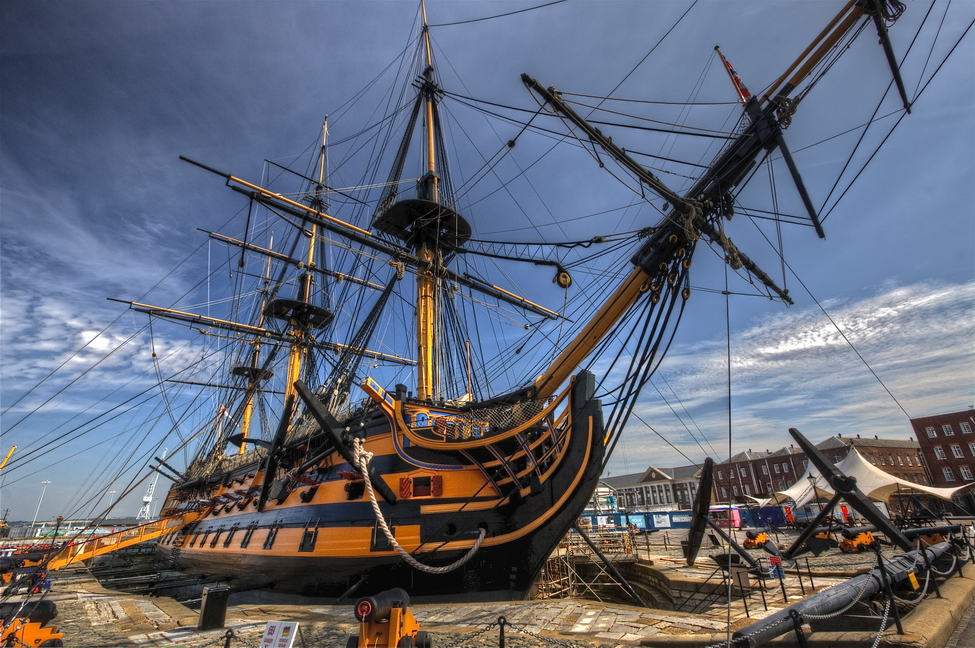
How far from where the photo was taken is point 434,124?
1978 cm

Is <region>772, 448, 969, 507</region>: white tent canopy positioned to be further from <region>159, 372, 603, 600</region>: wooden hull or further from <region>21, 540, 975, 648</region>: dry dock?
<region>159, 372, 603, 600</region>: wooden hull

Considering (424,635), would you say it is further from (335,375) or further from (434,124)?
(434,124)

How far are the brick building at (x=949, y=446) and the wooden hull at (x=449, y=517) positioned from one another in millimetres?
56066

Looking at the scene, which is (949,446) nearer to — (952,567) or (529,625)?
(952,567)

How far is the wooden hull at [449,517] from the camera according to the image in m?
9.08

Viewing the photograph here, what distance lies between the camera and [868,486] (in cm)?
1880

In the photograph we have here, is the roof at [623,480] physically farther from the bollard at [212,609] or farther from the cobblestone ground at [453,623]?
the bollard at [212,609]

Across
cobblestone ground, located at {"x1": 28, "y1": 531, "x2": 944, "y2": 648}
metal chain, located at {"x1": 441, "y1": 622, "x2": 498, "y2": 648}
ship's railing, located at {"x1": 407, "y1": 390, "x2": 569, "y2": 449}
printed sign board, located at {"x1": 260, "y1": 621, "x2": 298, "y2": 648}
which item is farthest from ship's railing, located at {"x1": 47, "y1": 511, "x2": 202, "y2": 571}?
printed sign board, located at {"x1": 260, "y1": 621, "x2": 298, "y2": 648}

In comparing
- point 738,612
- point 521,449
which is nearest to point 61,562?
point 521,449

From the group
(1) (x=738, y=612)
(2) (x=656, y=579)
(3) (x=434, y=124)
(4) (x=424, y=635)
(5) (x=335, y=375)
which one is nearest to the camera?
(4) (x=424, y=635)

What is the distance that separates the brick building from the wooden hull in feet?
184

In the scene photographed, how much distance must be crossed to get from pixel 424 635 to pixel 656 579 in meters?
12.3

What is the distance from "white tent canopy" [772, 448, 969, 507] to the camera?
17.5 m

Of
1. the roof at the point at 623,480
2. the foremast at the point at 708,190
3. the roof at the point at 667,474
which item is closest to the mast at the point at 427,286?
the foremast at the point at 708,190
